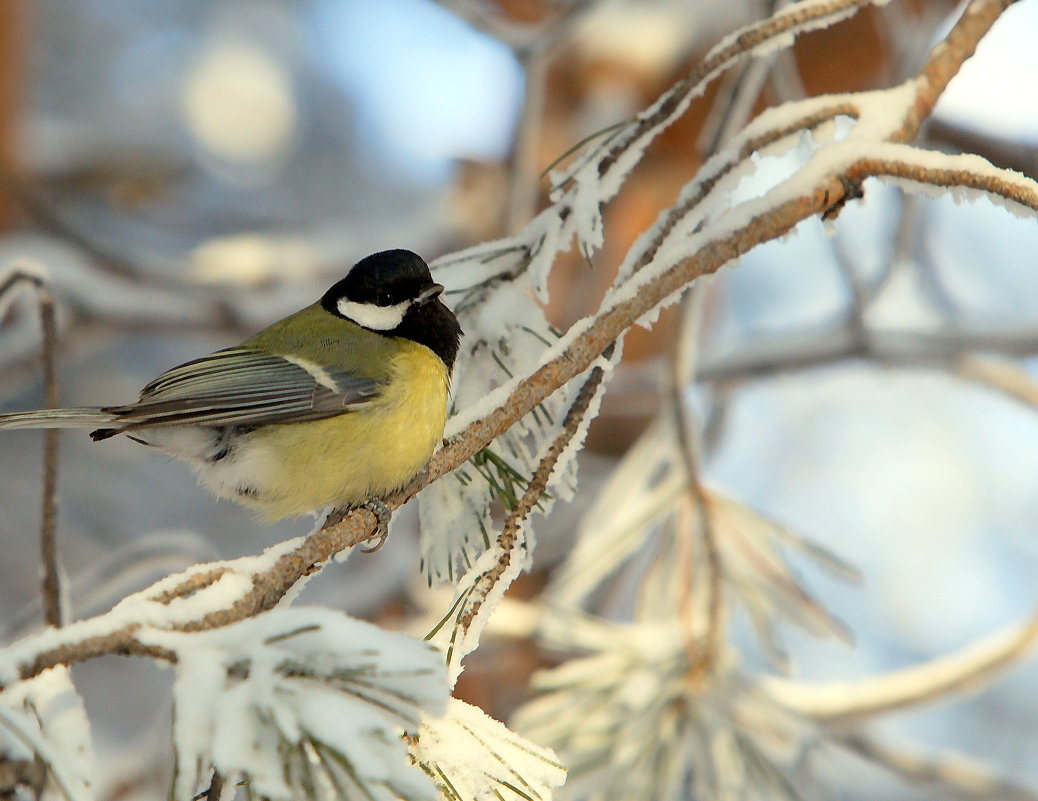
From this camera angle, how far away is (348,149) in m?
5.81

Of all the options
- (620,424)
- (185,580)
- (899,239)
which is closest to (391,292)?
(185,580)

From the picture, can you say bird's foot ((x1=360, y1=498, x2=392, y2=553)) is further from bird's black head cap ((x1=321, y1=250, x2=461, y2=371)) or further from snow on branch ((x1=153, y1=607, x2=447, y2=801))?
snow on branch ((x1=153, y1=607, x2=447, y2=801))

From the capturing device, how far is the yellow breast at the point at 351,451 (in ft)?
3.91

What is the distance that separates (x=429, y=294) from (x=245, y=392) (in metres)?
0.29

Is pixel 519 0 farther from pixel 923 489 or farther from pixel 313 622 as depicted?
pixel 923 489

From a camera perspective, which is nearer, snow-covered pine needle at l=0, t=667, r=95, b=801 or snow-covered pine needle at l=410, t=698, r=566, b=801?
snow-covered pine needle at l=0, t=667, r=95, b=801

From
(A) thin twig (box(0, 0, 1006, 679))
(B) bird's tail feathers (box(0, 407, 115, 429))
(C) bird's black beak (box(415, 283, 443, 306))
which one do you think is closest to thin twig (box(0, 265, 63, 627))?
(B) bird's tail feathers (box(0, 407, 115, 429))

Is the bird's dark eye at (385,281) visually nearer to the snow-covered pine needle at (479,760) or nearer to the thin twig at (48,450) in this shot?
the thin twig at (48,450)

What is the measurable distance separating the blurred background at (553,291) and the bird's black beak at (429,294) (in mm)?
401

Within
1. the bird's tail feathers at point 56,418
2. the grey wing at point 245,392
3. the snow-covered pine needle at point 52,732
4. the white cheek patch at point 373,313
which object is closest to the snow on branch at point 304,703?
the snow-covered pine needle at point 52,732

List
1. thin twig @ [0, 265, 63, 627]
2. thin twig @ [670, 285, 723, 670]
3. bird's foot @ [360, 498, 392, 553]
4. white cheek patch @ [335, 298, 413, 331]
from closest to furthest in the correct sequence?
thin twig @ [0, 265, 63, 627] → bird's foot @ [360, 498, 392, 553] → thin twig @ [670, 285, 723, 670] → white cheek patch @ [335, 298, 413, 331]

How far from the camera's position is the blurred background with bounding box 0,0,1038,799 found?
2.35m

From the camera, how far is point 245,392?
1.26m

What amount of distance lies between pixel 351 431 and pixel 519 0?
2.14 meters
